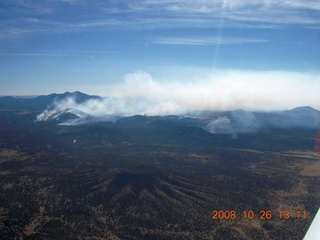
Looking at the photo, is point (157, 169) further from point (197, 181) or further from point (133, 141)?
point (133, 141)

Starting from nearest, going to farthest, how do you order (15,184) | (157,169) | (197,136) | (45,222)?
(45,222) → (15,184) → (157,169) → (197,136)

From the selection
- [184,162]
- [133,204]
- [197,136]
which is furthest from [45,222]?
[197,136]

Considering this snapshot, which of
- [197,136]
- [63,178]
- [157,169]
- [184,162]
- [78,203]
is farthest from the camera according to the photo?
[197,136]
